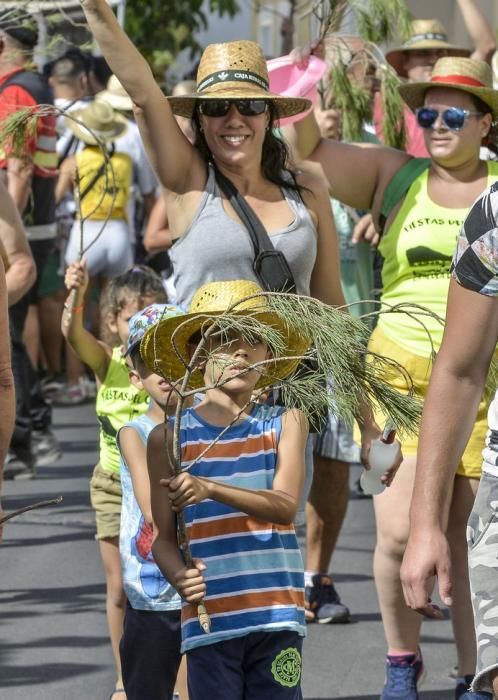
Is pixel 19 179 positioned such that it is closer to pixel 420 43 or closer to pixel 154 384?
pixel 420 43

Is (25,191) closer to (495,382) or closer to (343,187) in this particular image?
(343,187)

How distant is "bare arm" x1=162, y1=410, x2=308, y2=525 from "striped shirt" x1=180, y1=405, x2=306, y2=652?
0.04 m

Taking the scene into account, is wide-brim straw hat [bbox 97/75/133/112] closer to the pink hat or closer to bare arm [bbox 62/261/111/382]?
the pink hat

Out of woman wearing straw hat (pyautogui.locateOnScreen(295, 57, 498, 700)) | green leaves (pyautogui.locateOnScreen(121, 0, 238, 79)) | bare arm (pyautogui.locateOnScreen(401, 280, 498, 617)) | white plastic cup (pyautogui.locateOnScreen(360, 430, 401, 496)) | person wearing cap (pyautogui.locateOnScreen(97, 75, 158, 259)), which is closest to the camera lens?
bare arm (pyautogui.locateOnScreen(401, 280, 498, 617))

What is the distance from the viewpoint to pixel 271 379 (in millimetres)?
4348

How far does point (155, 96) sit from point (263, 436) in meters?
1.13

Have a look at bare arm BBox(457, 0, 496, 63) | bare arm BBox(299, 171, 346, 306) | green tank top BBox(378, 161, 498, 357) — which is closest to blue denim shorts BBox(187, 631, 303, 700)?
bare arm BBox(299, 171, 346, 306)

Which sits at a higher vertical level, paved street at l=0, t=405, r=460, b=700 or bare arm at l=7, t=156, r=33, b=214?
bare arm at l=7, t=156, r=33, b=214

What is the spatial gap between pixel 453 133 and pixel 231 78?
0.92 metres

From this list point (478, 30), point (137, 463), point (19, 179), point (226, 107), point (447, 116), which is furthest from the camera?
point (19, 179)

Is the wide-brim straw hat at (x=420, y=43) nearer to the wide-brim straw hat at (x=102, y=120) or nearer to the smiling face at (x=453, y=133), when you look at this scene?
the smiling face at (x=453, y=133)

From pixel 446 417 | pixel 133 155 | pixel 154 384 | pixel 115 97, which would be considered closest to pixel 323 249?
pixel 154 384

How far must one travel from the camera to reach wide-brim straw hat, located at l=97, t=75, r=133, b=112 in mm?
12125

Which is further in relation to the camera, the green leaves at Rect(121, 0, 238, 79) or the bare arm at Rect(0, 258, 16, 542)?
the green leaves at Rect(121, 0, 238, 79)
